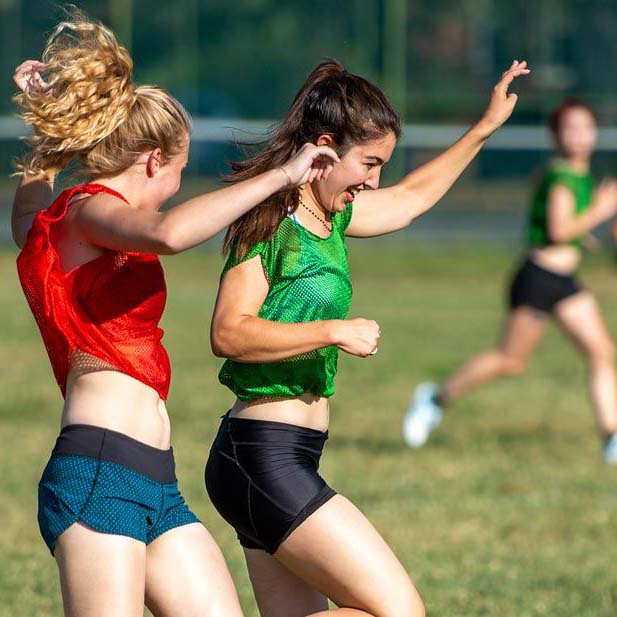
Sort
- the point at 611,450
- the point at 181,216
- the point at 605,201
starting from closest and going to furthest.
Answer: the point at 181,216 → the point at 605,201 → the point at 611,450

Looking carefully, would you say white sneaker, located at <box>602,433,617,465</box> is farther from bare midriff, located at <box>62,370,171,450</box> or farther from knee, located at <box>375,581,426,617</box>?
bare midriff, located at <box>62,370,171,450</box>

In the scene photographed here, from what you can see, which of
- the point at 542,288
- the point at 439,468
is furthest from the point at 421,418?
the point at 542,288

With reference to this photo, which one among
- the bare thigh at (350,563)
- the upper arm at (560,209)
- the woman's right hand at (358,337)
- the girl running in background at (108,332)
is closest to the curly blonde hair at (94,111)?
the girl running in background at (108,332)

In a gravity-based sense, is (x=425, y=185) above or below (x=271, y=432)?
above

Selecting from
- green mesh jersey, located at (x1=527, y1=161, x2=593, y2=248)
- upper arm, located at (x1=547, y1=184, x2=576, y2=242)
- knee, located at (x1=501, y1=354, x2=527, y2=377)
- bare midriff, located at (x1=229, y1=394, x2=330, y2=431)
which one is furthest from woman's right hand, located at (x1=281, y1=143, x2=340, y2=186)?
knee, located at (x1=501, y1=354, x2=527, y2=377)

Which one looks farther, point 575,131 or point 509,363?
point 509,363

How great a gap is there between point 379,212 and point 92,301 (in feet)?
3.76

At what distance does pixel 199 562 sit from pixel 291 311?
74 cm

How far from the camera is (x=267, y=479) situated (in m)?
4.07

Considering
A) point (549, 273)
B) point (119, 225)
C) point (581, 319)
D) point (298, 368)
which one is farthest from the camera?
point (549, 273)

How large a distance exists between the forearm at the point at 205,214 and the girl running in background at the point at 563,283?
5980mm

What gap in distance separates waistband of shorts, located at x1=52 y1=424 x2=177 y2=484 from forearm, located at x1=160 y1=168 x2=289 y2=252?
644 mm

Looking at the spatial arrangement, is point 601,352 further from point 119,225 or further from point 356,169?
point 119,225

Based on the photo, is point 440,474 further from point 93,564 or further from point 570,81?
point 570,81
